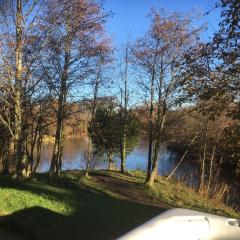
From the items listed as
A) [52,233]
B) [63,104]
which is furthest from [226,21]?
[63,104]

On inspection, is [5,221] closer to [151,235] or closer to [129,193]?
[151,235]

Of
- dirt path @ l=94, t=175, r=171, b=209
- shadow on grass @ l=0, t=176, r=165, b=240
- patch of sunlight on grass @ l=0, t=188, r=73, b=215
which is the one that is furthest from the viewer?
dirt path @ l=94, t=175, r=171, b=209

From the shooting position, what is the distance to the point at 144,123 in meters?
31.2

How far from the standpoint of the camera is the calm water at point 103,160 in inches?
1533

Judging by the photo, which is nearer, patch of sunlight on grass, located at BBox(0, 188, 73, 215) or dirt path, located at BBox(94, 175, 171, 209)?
patch of sunlight on grass, located at BBox(0, 188, 73, 215)

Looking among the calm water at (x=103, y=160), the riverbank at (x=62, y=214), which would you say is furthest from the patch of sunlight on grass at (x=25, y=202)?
the calm water at (x=103, y=160)

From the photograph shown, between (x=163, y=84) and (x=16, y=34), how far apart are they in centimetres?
1078

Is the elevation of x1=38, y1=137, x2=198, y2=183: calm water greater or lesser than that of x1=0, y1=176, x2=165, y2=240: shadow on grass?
greater

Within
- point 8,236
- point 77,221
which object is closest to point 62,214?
point 77,221

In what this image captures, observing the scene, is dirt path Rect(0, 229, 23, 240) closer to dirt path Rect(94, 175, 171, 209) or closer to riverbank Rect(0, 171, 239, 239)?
riverbank Rect(0, 171, 239, 239)

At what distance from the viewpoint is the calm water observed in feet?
128

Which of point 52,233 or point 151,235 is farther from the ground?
point 151,235

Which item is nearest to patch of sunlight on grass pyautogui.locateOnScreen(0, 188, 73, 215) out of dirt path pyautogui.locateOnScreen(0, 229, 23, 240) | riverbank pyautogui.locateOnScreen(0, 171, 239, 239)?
riverbank pyautogui.locateOnScreen(0, 171, 239, 239)

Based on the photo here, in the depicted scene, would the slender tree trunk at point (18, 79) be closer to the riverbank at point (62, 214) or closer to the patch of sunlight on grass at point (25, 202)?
the riverbank at point (62, 214)
